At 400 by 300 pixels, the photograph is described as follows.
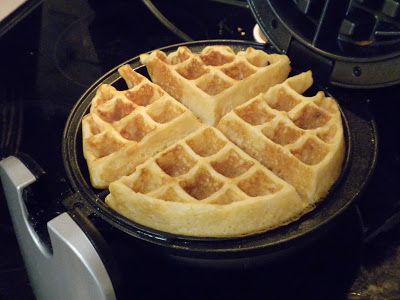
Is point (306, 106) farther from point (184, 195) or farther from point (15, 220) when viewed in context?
point (15, 220)

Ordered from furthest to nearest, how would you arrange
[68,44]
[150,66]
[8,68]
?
[68,44] < [8,68] < [150,66]

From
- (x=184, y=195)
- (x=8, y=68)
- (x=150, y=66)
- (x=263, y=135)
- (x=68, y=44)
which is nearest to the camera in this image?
(x=184, y=195)

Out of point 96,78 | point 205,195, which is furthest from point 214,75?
point 96,78

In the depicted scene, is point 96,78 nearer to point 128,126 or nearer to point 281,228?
point 128,126

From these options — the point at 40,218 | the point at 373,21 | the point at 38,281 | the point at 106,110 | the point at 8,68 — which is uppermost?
the point at 373,21

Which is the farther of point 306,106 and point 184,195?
point 306,106

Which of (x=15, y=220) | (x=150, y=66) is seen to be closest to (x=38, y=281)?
(x=15, y=220)

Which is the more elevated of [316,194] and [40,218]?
[316,194]
